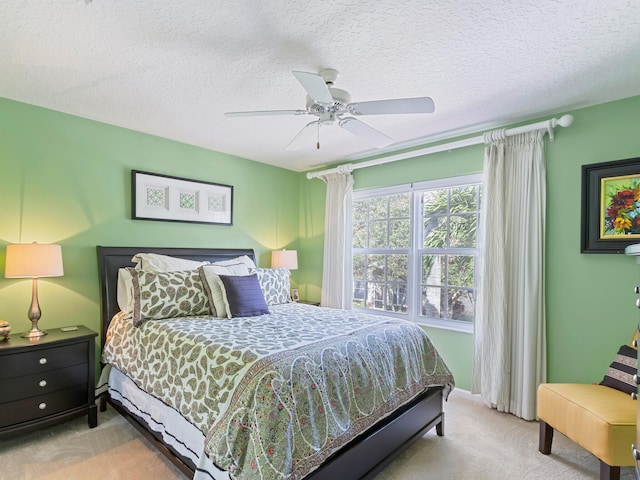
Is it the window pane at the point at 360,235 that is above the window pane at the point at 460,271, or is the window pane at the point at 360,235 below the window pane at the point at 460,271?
above

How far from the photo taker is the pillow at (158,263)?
2.96 metres

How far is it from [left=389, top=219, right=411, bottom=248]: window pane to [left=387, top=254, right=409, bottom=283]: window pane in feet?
0.44

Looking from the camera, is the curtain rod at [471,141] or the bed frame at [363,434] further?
the curtain rod at [471,141]

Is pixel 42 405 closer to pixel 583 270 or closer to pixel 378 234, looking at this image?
pixel 378 234

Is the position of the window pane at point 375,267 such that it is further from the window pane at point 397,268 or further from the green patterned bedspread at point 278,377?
the green patterned bedspread at point 278,377

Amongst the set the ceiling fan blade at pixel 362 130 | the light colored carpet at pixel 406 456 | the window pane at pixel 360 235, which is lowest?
the light colored carpet at pixel 406 456

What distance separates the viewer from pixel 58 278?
9.06ft

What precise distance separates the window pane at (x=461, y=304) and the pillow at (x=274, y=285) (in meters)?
1.67

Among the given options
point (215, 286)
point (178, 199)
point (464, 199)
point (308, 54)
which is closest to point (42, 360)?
point (215, 286)

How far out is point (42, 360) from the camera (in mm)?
2316

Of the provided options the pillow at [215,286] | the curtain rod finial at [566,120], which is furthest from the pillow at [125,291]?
the curtain rod finial at [566,120]

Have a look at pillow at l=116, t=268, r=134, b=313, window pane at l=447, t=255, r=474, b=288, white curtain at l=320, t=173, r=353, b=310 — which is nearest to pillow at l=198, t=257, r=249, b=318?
pillow at l=116, t=268, r=134, b=313

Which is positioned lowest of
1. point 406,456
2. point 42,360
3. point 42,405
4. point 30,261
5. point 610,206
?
point 406,456

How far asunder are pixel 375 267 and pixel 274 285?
1.27m
